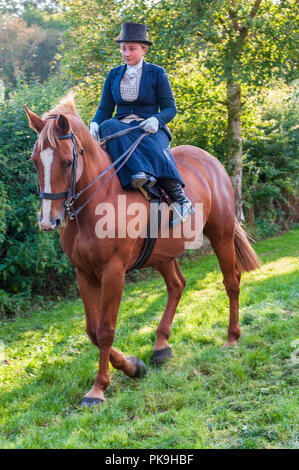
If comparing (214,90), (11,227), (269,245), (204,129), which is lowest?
(269,245)

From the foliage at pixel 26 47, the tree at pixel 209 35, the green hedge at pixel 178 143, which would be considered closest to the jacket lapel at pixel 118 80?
the green hedge at pixel 178 143

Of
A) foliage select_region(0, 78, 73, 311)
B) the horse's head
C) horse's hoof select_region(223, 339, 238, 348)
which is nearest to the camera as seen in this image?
the horse's head

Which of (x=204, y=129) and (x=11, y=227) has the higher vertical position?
(x=204, y=129)

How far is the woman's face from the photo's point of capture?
4.29 metres

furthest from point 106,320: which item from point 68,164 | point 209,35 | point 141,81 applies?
point 209,35

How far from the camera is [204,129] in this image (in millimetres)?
12219

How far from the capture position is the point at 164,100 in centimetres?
445

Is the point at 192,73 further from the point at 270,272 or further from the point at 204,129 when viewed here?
the point at 270,272

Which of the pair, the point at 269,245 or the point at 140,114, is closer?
the point at 140,114

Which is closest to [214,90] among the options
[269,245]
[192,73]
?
[192,73]

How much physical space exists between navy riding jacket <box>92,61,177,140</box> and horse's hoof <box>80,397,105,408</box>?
2.53 metres

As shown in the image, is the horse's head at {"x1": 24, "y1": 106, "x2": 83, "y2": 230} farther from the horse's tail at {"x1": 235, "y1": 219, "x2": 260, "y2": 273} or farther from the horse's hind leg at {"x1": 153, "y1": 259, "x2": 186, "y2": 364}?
the horse's tail at {"x1": 235, "y1": 219, "x2": 260, "y2": 273}

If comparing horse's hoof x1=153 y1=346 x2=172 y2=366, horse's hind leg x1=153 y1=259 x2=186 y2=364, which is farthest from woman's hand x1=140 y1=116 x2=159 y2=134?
horse's hoof x1=153 y1=346 x2=172 y2=366

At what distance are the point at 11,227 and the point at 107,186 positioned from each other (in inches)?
157
